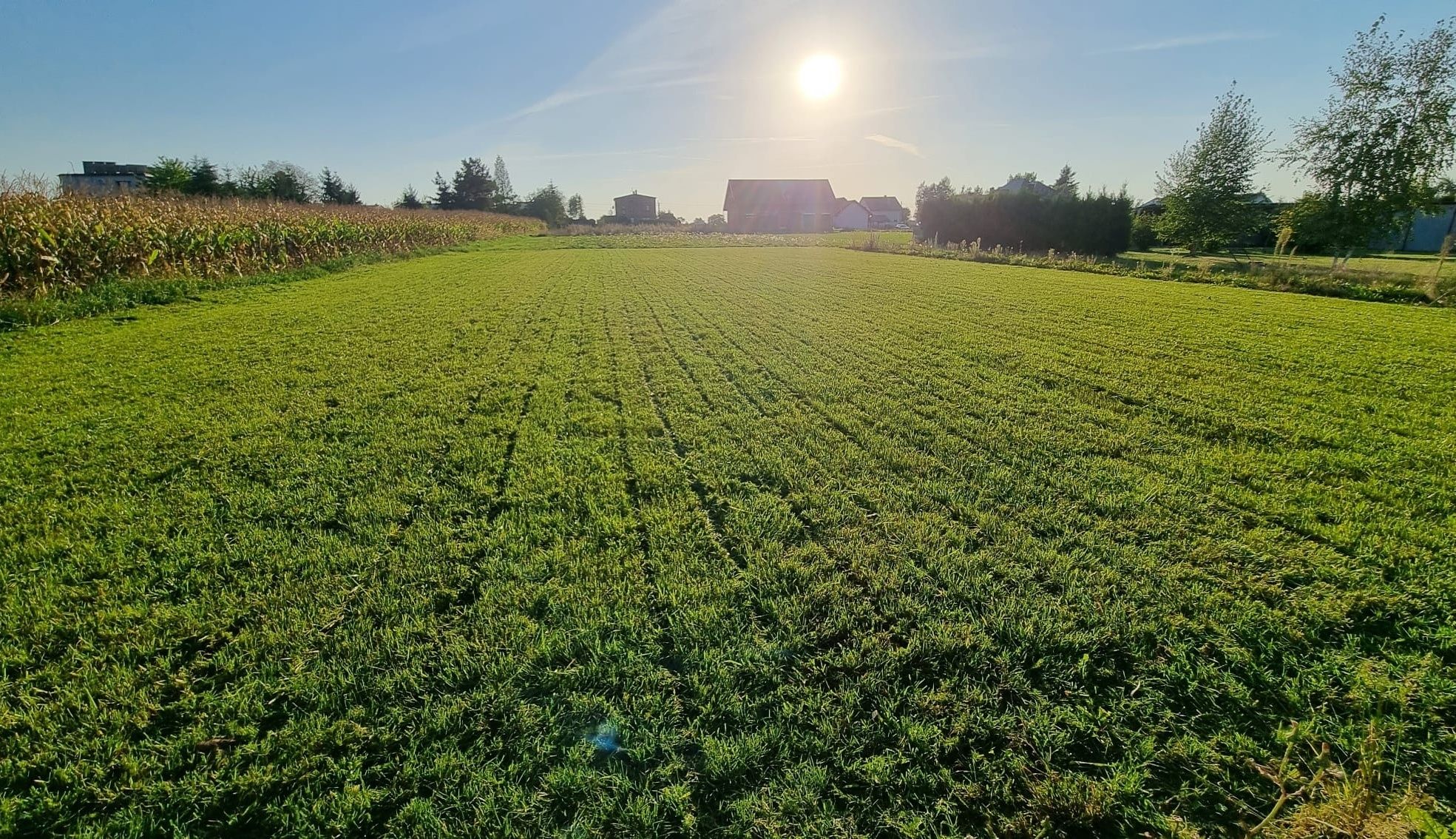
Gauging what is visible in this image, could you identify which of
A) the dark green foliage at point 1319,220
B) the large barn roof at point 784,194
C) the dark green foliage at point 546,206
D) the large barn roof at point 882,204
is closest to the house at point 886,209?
the large barn roof at point 882,204

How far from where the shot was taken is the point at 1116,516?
313 cm

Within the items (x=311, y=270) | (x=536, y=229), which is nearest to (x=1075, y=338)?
(x=311, y=270)

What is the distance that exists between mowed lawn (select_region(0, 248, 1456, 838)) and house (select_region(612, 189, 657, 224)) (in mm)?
70578

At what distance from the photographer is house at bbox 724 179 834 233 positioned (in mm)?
54250

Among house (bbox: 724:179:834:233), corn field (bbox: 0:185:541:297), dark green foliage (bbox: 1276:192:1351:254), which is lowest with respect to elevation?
corn field (bbox: 0:185:541:297)

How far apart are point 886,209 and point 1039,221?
5651cm

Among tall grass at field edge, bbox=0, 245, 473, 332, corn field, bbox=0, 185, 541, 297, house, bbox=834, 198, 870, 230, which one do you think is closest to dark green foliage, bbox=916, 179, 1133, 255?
corn field, bbox=0, 185, 541, 297

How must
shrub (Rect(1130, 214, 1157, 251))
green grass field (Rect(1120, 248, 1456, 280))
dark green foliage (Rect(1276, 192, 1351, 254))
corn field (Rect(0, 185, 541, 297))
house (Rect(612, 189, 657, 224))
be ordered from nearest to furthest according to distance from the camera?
corn field (Rect(0, 185, 541, 297))
green grass field (Rect(1120, 248, 1456, 280))
dark green foliage (Rect(1276, 192, 1351, 254))
shrub (Rect(1130, 214, 1157, 251))
house (Rect(612, 189, 657, 224))

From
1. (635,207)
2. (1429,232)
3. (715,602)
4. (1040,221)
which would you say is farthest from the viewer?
(635,207)

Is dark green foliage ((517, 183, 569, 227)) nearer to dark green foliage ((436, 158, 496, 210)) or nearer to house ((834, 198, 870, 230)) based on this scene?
dark green foliage ((436, 158, 496, 210))

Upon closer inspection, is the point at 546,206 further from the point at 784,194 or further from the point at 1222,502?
the point at 1222,502

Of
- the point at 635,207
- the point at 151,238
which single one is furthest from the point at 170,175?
the point at 635,207

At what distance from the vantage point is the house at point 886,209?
7616 cm

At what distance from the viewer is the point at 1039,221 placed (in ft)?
91.0
